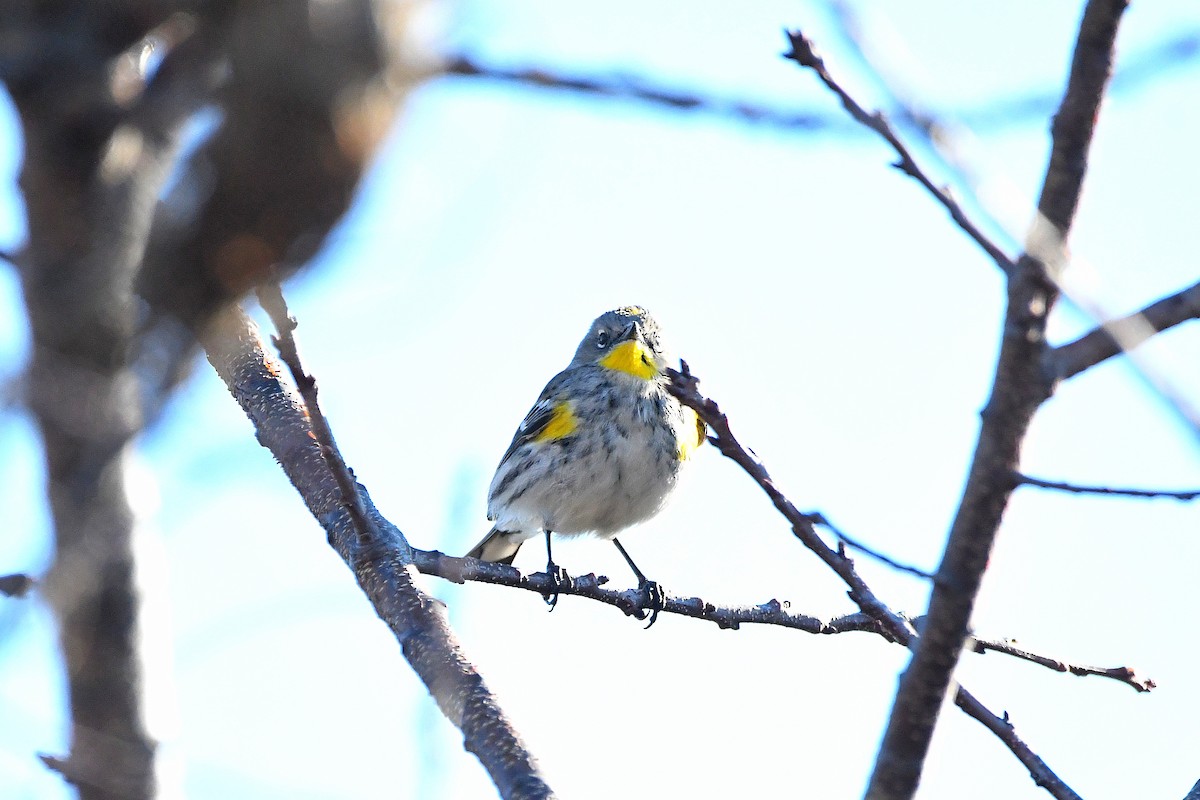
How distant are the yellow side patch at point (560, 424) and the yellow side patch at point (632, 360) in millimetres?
538

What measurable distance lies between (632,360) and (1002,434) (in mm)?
7133

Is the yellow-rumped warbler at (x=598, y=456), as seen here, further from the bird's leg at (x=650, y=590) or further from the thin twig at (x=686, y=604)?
the thin twig at (x=686, y=604)

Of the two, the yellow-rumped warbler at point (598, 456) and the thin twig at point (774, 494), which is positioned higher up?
the yellow-rumped warbler at point (598, 456)

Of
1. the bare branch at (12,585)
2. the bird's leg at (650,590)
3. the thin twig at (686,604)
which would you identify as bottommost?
the bare branch at (12,585)

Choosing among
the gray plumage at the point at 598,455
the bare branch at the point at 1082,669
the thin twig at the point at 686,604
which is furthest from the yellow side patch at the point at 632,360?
the bare branch at the point at 1082,669

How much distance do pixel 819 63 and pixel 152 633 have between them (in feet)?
5.71

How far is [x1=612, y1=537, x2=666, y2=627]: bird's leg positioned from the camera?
6.20 meters

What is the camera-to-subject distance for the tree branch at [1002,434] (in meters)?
2.40

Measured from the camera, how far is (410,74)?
6.33ft

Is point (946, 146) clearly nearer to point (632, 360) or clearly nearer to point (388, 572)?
point (388, 572)

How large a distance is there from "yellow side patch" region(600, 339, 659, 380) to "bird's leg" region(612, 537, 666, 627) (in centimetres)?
135

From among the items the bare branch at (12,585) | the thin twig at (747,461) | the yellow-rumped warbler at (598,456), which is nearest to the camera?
the bare branch at (12,585)

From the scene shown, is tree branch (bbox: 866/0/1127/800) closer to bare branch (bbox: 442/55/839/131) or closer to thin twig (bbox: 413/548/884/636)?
bare branch (bbox: 442/55/839/131)

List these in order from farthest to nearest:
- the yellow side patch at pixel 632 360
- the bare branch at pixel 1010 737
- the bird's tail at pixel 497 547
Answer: the bird's tail at pixel 497 547 → the yellow side patch at pixel 632 360 → the bare branch at pixel 1010 737
